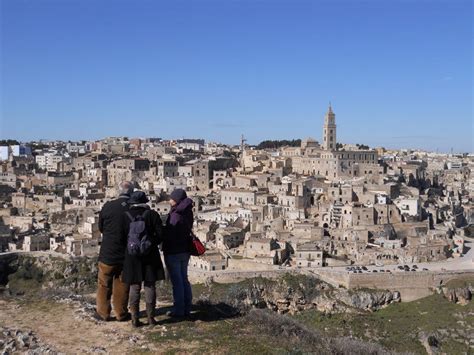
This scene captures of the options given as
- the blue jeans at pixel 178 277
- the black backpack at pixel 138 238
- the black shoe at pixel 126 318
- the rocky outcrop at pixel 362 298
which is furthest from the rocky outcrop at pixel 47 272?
the black backpack at pixel 138 238

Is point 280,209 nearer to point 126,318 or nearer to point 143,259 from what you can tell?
point 126,318

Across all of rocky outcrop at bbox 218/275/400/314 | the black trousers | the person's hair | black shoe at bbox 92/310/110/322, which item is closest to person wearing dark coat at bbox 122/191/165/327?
the black trousers

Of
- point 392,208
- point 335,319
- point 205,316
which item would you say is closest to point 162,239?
point 205,316

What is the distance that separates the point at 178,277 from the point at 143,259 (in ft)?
2.70

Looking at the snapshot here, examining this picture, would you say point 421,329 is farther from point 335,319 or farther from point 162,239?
point 162,239

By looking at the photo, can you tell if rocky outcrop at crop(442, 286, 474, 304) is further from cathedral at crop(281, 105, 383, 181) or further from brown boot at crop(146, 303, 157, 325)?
brown boot at crop(146, 303, 157, 325)

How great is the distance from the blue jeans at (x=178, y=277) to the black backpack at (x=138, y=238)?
0.85 metres

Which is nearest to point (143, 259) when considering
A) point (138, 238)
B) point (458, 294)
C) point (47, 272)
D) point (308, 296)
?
point (138, 238)

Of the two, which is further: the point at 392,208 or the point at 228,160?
the point at 228,160

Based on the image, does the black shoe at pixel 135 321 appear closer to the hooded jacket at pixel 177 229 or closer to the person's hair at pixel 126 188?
the hooded jacket at pixel 177 229

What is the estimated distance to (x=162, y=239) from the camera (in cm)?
868

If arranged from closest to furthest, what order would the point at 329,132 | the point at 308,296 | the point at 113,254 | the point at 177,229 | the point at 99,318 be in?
the point at 113,254, the point at 177,229, the point at 99,318, the point at 308,296, the point at 329,132

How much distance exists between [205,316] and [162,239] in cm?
191

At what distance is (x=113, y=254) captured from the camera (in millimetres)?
8523
